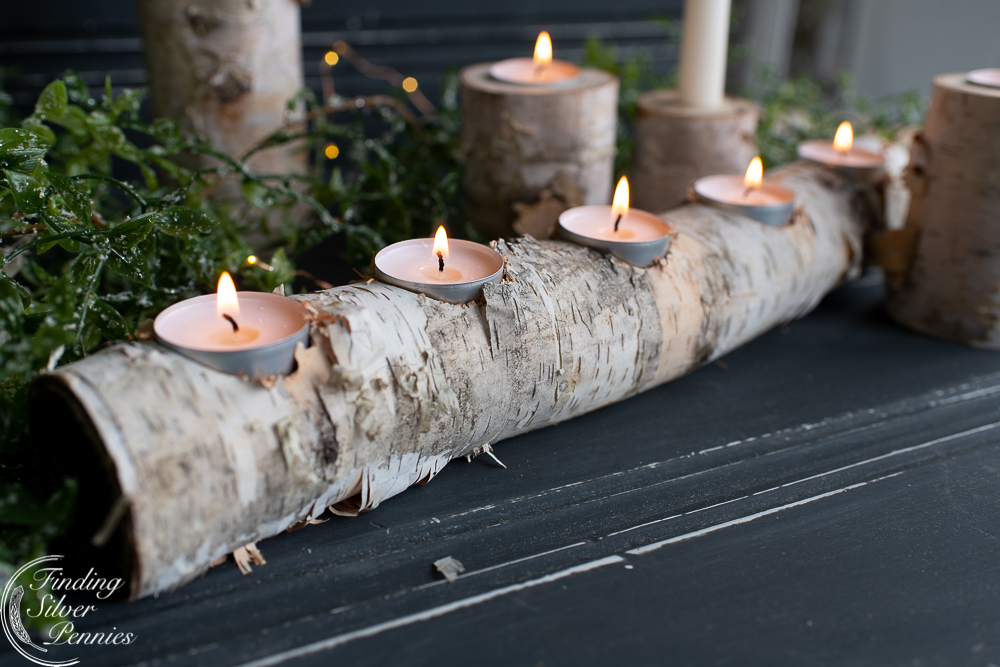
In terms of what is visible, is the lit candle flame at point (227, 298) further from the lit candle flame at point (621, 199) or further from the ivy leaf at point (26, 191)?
the lit candle flame at point (621, 199)

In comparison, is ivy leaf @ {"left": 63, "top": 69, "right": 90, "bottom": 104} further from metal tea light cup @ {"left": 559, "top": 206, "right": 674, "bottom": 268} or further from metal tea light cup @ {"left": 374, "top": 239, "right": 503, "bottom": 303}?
metal tea light cup @ {"left": 559, "top": 206, "right": 674, "bottom": 268}

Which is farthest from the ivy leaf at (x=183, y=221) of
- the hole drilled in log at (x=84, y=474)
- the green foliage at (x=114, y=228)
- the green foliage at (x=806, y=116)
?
the green foliage at (x=806, y=116)

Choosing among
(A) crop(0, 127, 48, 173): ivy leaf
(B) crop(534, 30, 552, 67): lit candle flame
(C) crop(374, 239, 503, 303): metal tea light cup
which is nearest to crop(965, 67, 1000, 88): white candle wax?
(B) crop(534, 30, 552, 67): lit candle flame

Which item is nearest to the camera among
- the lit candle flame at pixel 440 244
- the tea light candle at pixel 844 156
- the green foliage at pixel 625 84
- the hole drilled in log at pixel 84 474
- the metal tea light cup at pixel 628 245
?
the hole drilled in log at pixel 84 474

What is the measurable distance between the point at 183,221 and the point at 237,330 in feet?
0.66

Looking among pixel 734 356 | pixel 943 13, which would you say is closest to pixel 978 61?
pixel 943 13

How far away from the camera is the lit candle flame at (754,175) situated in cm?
120

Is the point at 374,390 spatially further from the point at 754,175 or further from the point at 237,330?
the point at 754,175

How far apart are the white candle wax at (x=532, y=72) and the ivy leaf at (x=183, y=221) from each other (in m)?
0.61

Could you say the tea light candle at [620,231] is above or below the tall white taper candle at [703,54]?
below

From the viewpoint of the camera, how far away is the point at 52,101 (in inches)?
39.1

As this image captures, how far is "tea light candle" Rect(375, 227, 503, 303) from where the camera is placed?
0.84 m

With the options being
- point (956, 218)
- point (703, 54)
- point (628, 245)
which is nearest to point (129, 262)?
point (628, 245)

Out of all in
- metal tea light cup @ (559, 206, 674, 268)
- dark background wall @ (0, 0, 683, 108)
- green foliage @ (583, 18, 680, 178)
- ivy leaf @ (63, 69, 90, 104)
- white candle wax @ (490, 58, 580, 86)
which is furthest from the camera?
dark background wall @ (0, 0, 683, 108)
